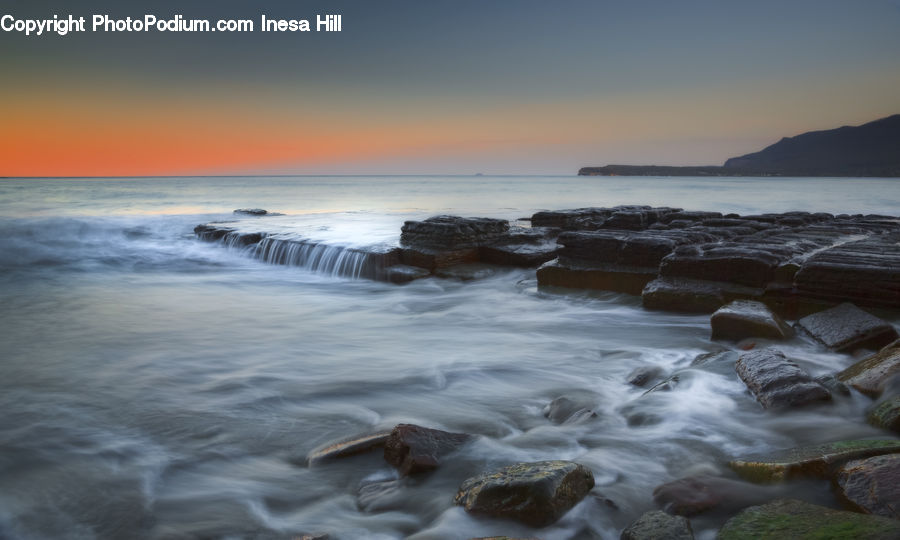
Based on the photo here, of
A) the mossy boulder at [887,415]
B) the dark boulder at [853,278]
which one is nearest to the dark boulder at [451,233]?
the dark boulder at [853,278]

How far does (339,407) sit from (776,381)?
3141 mm

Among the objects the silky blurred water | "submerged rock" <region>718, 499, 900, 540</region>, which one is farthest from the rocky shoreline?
the silky blurred water

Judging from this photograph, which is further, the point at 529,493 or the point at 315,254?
the point at 315,254

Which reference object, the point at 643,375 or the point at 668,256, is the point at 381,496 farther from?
the point at 668,256

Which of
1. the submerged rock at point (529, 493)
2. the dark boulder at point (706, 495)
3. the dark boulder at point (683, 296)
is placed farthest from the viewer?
the dark boulder at point (683, 296)

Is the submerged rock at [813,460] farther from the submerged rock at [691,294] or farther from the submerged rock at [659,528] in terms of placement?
the submerged rock at [691,294]

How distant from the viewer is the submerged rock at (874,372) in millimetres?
3506

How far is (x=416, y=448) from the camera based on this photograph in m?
3.09

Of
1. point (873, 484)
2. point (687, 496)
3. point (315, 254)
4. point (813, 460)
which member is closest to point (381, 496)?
point (687, 496)

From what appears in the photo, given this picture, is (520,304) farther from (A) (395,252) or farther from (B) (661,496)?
(B) (661,496)

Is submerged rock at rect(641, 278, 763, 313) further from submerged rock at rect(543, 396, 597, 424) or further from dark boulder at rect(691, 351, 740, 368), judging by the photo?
submerged rock at rect(543, 396, 597, 424)

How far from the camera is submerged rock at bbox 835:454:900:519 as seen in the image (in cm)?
207

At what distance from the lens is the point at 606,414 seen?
397 centimetres

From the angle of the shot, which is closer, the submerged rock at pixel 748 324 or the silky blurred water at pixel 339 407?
the silky blurred water at pixel 339 407
